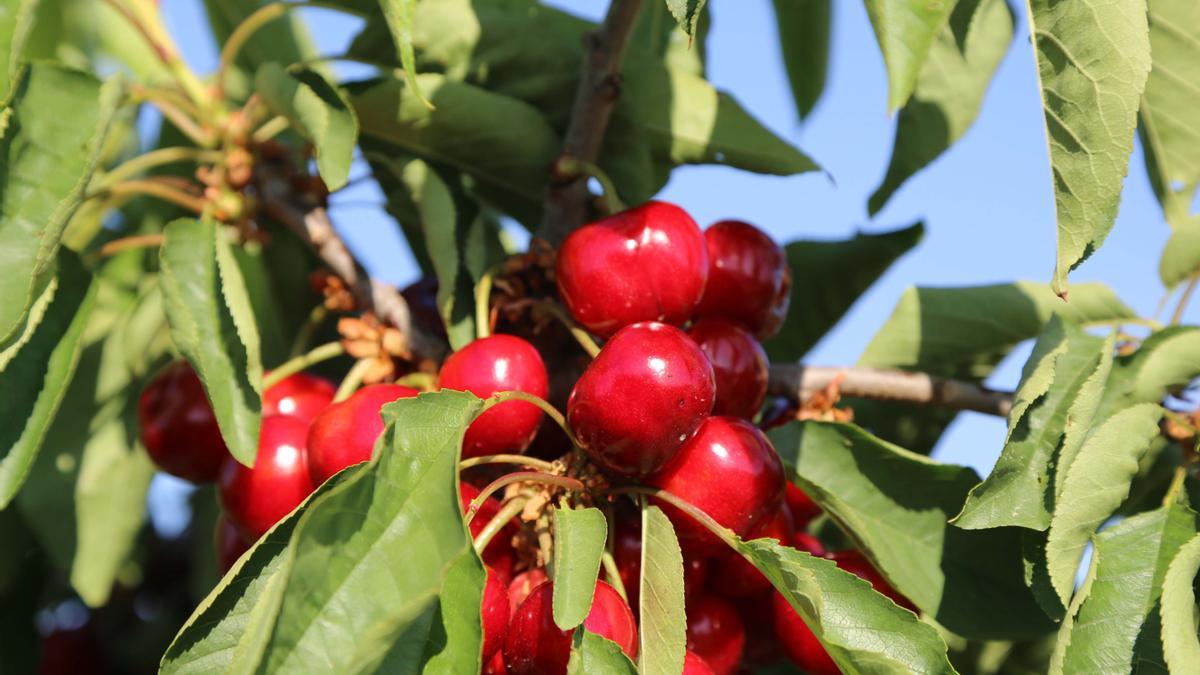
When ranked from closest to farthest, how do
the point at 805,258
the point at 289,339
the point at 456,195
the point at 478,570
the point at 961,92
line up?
the point at 478,570 < the point at 456,195 < the point at 961,92 < the point at 805,258 < the point at 289,339

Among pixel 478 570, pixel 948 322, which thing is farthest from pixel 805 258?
pixel 478 570

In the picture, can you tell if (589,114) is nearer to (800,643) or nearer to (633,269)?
(633,269)

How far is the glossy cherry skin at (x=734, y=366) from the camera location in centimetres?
135

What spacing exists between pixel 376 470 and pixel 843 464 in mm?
Answer: 615

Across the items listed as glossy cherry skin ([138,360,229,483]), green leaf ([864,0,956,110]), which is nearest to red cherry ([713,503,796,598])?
green leaf ([864,0,956,110])

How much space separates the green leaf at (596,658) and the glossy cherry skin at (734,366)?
411 mm

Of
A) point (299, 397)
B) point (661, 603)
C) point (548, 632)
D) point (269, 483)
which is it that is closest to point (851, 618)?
point (661, 603)

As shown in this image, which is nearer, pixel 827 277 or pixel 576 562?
pixel 576 562

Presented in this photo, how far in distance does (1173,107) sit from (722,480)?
34.9 inches

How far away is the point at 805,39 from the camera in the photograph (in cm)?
204

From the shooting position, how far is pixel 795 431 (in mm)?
1369

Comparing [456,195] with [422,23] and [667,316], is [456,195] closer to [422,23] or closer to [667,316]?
[422,23]

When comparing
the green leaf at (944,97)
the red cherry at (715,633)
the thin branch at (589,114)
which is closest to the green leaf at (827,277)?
the green leaf at (944,97)

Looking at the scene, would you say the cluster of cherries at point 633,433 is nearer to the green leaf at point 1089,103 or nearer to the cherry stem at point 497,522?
the cherry stem at point 497,522
